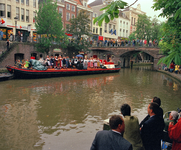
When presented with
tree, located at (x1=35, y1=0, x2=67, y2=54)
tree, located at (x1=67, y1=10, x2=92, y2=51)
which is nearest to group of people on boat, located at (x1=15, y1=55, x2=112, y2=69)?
tree, located at (x1=35, y1=0, x2=67, y2=54)

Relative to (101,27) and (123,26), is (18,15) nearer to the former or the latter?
(101,27)

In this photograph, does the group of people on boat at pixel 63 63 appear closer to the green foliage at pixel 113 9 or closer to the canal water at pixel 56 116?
the canal water at pixel 56 116

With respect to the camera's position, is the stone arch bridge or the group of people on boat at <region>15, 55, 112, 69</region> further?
the stone arch bridge

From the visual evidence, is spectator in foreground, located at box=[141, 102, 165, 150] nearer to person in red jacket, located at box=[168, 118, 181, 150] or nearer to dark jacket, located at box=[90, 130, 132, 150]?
person in red jacket, located at box=[168, 118, 181, 150]

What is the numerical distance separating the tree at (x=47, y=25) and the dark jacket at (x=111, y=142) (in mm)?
27322

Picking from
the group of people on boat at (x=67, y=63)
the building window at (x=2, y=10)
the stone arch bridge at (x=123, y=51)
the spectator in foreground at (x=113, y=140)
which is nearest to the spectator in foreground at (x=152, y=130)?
the spectator in foreground at (x=113, y=140)

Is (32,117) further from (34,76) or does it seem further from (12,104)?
(34,76)

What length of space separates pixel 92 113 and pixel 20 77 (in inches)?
474

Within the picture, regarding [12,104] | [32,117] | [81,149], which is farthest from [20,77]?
[81,149]

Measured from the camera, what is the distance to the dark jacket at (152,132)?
338cm

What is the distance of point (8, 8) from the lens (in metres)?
30.2

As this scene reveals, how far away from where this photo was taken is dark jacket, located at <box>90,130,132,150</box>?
2475 mm

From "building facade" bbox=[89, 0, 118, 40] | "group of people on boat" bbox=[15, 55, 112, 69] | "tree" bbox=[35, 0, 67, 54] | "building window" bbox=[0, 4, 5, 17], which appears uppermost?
"building facade" bbox=[89, 0, 118, 40]

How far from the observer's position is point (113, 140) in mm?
2500
